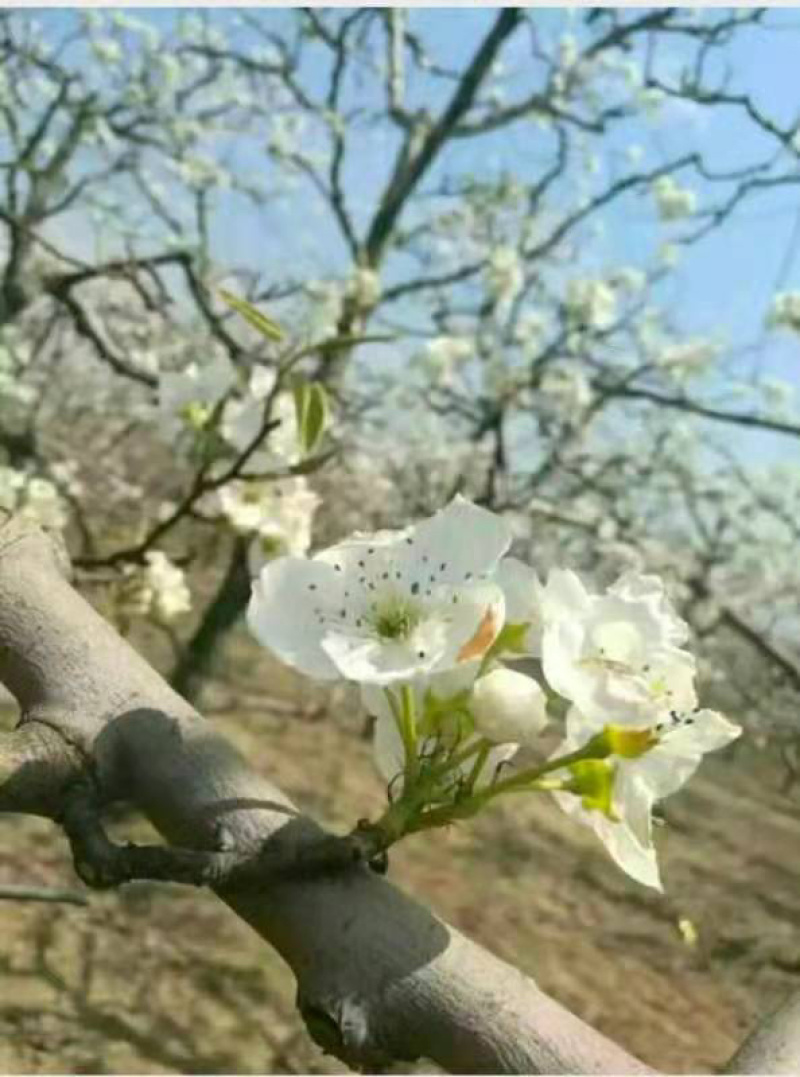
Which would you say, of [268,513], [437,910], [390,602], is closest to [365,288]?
[437,910]

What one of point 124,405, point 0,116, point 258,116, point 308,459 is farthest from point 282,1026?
point 124,405

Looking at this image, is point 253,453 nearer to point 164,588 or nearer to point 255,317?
point 255,317

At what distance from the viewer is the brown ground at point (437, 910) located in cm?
223

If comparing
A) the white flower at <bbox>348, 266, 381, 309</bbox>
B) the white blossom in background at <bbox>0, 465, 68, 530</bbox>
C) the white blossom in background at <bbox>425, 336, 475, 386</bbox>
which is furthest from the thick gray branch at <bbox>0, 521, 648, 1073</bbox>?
the white blossom in background at <bbox>425, 336, 475, 386</bbox>

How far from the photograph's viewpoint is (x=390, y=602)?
0.40 metres

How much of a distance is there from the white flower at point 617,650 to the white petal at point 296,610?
60mm

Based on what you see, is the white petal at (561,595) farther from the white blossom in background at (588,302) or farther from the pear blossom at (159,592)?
the white blossom in background at (588,302)

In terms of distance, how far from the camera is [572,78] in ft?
12.1

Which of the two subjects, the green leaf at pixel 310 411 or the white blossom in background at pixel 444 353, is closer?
the green leaf at pixel 310 411

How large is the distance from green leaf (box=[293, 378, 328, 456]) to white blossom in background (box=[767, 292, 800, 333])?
214 centimetres

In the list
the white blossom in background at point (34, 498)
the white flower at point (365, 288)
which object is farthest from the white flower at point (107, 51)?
the white blossom in background at point (34, 498)

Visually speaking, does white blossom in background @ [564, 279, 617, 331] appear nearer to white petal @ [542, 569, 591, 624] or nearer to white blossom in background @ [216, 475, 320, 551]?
white blossom in background @ [216, 475, 320, 551]

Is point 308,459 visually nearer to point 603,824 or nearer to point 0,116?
point 603,824

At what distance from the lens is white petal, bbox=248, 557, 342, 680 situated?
375mm
